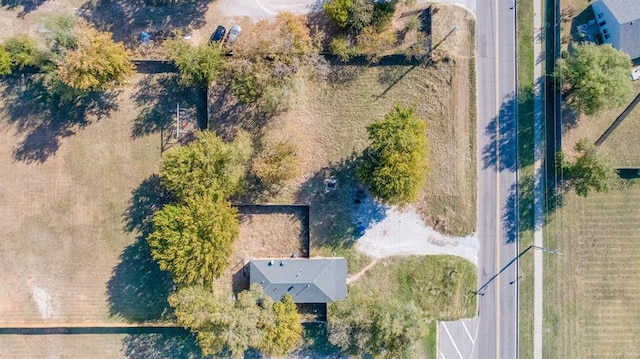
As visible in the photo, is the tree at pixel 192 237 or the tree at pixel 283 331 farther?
the tree at pixel 283 331

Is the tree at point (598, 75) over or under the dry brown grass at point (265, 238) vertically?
over

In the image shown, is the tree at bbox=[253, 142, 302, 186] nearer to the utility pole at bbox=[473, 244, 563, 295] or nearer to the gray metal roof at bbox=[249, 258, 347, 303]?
the gray metal roof at bbox=[249, 258, 347, 303]

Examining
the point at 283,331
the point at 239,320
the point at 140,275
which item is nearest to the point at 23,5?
the point at 140,275

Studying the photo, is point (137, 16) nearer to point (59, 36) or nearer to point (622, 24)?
point (59, 36)

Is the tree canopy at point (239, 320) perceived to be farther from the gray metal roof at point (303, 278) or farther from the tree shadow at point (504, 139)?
the tree shadow at point (504, 139)

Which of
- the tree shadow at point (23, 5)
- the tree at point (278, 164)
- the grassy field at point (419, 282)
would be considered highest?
the tree shadow at point (23, 5)

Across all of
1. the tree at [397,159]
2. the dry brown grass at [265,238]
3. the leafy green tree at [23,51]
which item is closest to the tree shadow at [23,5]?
the leafy green tree at [23,51]

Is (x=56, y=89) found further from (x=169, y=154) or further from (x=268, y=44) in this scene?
(x=268, y=44)
